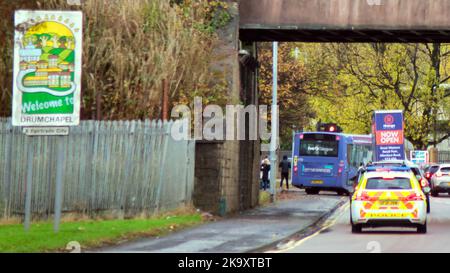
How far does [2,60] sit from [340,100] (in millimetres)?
39919

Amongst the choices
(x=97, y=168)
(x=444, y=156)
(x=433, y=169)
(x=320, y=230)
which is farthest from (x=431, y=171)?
(x=444, y=156)

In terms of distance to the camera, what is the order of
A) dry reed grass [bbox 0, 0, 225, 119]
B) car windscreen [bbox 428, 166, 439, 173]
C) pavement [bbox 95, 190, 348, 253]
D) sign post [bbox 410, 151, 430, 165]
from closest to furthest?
pavement [bbox 95, 190, 348, 253]
dry reed grass [bbox 0, 0, 225, 119]
car windscreen [bbox 428, 166, 439, 173]
sign post [bbox 410, 151, 430, 165]

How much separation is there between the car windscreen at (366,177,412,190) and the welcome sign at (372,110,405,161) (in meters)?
26.3

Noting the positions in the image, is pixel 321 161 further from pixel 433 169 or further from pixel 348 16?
pixel 348 16

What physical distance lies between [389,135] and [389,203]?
27758 millimetres

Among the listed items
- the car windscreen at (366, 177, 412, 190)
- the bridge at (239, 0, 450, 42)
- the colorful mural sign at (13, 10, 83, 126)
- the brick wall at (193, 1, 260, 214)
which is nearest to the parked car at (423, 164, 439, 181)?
the brick wall at (193, 1, 260, 214)

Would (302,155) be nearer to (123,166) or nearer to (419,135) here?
(419,135)

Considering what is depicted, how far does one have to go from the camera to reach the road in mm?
17345

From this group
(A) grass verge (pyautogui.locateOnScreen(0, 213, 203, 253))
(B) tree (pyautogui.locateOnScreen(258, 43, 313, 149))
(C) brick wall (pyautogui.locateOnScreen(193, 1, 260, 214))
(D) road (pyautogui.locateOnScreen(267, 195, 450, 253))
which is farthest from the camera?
(B) tree (pyautogui.locateOnScreen(258, 43, 313, 149))

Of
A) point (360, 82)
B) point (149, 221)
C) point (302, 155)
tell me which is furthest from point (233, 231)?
point (360, 82)

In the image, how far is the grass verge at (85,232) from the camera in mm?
16266

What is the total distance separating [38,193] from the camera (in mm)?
21750

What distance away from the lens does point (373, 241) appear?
19328 millimetres

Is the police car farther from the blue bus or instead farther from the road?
the blue bus
